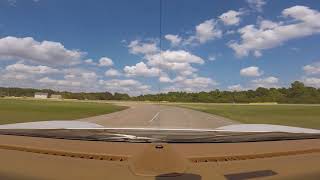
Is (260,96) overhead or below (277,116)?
overhead

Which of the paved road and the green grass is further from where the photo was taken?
the green grass

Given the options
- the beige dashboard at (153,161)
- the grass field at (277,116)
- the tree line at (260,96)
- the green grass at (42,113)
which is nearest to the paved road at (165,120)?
A: the grass field at (277,116)

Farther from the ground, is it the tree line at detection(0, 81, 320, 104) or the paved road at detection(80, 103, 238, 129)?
the tree line at detection(0, 81, 320, 104)

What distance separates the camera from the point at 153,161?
183 centimetres

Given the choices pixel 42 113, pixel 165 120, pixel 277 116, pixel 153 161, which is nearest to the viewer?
pixel 153 161

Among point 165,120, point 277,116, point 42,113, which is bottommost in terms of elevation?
point 277,116

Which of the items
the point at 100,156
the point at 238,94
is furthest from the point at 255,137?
the point at 238,94

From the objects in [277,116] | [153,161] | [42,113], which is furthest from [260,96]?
[153,161]

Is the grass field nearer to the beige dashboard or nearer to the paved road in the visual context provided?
the paved road

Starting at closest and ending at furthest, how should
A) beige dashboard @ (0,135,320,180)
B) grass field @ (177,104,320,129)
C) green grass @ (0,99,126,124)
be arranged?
beige dashboard @ (0,135,320,180) < green grass @ (0,99,126,124) < grass field @ (177,104,320,129)

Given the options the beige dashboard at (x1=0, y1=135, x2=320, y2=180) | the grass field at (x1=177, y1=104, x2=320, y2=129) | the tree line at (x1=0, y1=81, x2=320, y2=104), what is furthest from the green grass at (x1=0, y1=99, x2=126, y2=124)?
the tree line at (x1=0, y1=81, x2=320, y2=104)

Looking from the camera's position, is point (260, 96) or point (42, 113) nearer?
point (42, 113)

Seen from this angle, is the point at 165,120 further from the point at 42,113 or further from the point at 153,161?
the point at 153,161

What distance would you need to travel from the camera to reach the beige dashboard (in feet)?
5.96
